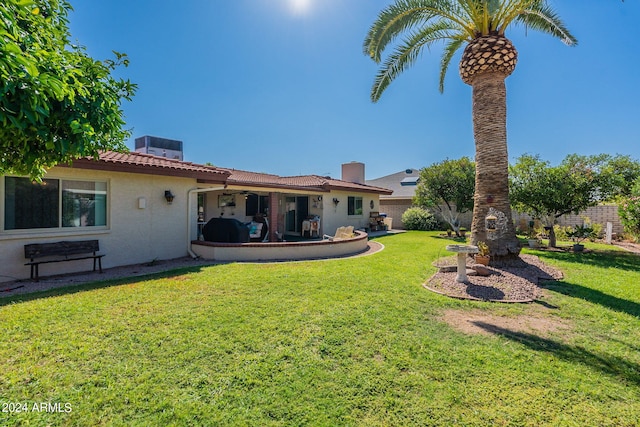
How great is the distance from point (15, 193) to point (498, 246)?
45.6 ft

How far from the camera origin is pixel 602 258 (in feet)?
38.7

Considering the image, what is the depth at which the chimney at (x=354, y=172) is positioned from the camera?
2577cm

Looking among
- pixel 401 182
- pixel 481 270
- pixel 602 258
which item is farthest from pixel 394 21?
pixel 401 182

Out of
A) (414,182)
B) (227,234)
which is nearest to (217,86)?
(227,234)

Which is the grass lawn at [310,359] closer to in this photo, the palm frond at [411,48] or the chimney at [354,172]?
the palm frond at [411,48]

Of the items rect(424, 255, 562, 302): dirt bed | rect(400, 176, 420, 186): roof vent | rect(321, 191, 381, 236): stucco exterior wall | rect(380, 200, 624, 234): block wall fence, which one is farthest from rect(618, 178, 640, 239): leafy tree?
rect(400, 176, 420, 186): roof vent

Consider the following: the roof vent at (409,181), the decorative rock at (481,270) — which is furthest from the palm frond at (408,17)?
the roof vent at (409,181)

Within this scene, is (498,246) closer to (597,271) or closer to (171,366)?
(597,271)

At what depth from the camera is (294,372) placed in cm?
358

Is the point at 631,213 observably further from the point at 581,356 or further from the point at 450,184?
the point at 581,356

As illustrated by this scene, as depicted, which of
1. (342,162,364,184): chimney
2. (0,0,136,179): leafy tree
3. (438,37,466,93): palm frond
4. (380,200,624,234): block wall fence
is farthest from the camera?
(342,162,364,184): chimney

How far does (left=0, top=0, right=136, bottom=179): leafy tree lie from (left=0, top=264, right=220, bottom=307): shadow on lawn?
427 cm

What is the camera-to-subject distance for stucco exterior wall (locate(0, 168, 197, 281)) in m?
7.71

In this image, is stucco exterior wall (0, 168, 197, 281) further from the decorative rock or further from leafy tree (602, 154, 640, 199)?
leafy tree (602, 154, 640, 199)
